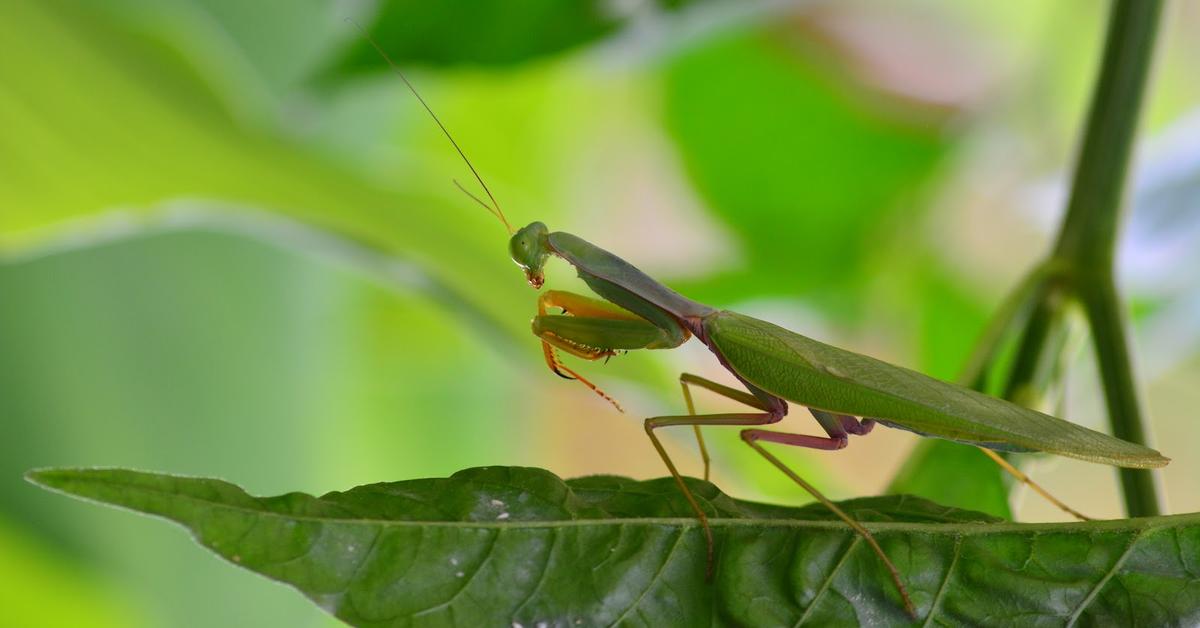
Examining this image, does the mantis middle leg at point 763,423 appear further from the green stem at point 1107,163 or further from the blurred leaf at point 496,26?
the blurred leaf at point 496,26

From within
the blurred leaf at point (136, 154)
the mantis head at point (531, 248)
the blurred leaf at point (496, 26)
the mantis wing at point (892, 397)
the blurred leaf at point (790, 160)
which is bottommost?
the mantis wing at point (892, 397)

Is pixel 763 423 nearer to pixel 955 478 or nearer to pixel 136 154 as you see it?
pixel 955 478

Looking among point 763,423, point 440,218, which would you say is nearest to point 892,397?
point 763,423

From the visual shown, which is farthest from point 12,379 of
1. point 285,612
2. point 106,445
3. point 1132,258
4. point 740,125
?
point 1132,258

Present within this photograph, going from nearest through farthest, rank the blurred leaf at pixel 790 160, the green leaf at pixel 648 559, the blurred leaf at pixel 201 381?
the green leaf at pixel 648 559 → the blurred leaf at pixel 201 381 → the blurred leaf at pixel 790 160

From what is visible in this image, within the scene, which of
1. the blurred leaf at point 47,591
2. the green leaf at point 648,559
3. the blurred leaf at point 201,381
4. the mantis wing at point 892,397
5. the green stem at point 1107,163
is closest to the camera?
the green leaf at point 648,559

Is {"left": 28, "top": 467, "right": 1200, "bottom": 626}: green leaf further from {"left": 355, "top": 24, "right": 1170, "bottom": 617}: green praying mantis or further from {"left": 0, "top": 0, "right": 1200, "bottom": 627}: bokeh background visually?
{"left": 0, "top": 0, "right": 1200, "bottom": 627}: bokeh background

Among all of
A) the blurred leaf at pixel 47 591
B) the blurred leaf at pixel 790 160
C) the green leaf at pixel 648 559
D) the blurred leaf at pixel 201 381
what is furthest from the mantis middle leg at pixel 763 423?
the blurred leaf at pixel 47 591
